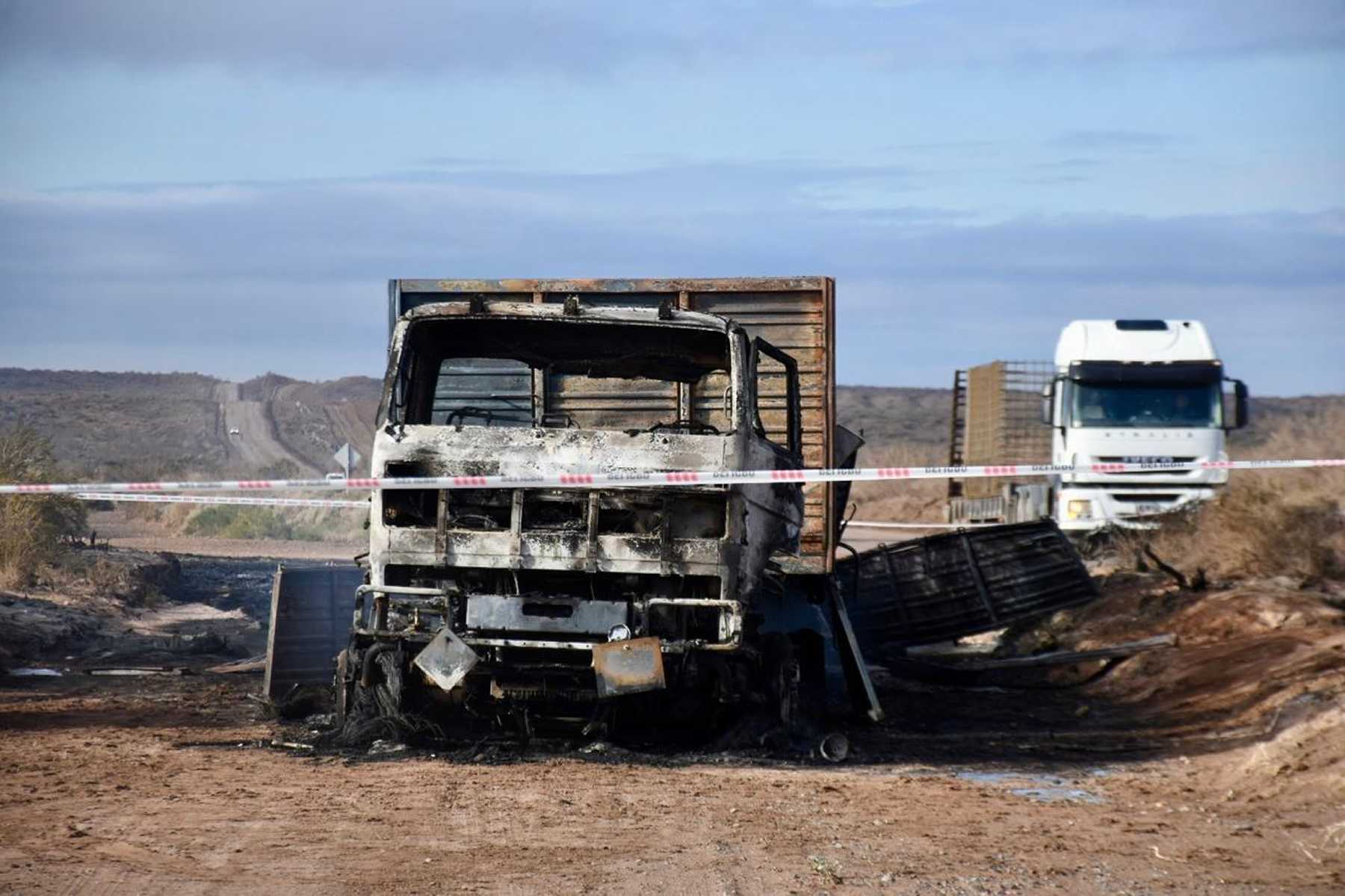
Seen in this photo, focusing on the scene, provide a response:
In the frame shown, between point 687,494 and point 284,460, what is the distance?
5803cm

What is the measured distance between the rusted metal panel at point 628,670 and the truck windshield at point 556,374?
1604 millimetres

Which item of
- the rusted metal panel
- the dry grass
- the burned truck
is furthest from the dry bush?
the dry grass

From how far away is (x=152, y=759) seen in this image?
9.66 metres

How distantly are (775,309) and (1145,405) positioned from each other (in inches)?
499

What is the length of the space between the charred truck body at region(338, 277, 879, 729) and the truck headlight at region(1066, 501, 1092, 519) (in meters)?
14.0

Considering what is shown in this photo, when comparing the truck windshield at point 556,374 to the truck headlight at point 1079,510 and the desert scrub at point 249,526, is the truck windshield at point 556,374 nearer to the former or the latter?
the truck headlight at point 1079,510

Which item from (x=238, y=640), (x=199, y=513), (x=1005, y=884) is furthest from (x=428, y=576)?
(x=199, y=513)

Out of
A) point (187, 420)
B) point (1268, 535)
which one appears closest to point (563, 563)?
point (1268, 535)

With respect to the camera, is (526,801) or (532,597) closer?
(526,801)

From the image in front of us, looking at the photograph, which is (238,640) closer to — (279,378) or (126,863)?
(126,863)

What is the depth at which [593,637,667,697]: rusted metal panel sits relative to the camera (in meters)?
9.63

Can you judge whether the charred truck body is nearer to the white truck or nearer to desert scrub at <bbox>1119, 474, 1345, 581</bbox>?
desert scrub at <bbox>1119, 474, 1345, 581</bbox>

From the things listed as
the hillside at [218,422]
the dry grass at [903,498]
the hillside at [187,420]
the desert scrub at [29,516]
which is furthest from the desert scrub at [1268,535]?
the hillside at [187,420]

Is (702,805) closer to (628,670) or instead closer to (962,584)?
(628,670)
